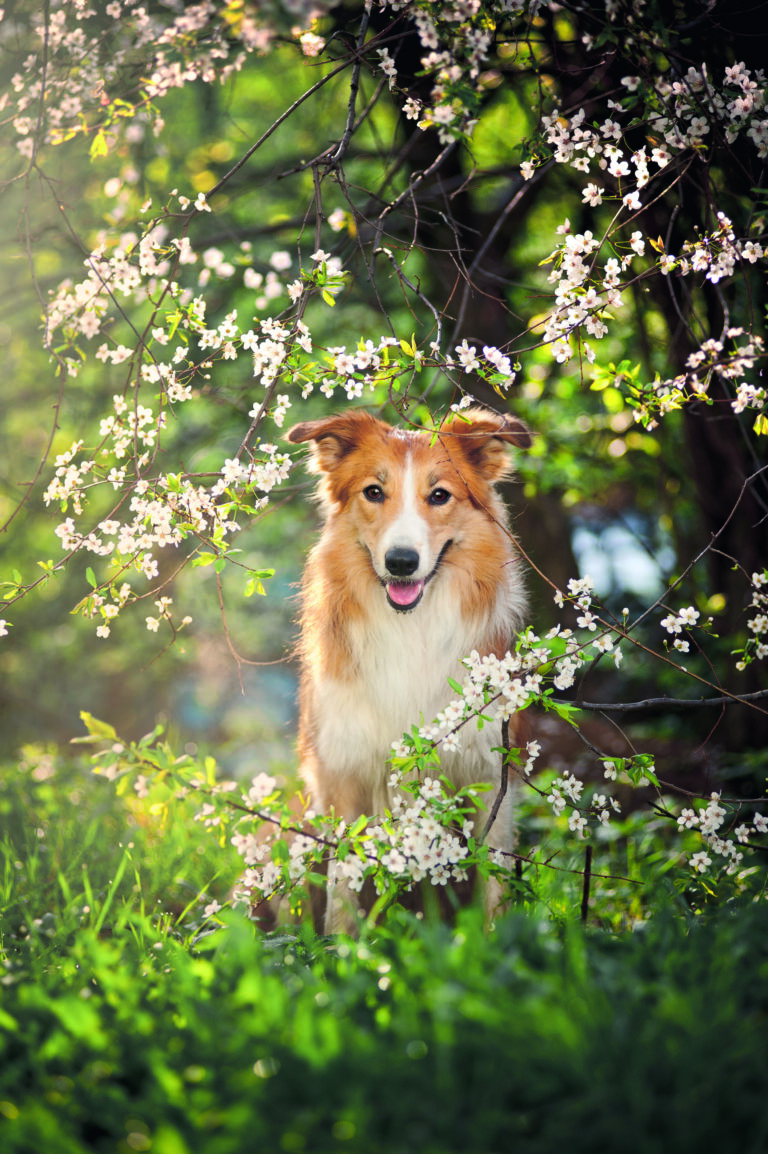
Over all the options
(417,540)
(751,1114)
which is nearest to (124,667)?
(417,540)

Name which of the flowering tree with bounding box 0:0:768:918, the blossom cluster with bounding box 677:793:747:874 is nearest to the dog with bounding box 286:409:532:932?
the flowering tree with bounding box 0:0:768:918

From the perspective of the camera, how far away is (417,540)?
325 cm

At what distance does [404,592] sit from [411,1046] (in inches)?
72.9

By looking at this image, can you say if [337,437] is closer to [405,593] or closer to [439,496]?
[439,496]

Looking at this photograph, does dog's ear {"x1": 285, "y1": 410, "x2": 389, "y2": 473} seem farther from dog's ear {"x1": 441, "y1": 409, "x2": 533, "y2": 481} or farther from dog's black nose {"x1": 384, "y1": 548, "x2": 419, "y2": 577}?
dog's black nose {"x1": 384, "y1": 548, "x2": 419, "y2": 577}

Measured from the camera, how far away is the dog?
337 centimetres

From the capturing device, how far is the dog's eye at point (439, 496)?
3449 mm

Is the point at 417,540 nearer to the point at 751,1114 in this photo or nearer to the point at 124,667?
the point at 751,1114

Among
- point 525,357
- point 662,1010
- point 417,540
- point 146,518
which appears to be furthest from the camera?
point 525,357

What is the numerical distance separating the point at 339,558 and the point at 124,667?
30.7 ft

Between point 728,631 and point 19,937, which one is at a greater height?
point 728,631

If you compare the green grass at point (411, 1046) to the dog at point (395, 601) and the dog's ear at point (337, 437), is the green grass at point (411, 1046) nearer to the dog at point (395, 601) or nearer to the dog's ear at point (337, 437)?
the dog at point (395, 601)

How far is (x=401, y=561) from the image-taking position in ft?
10.5

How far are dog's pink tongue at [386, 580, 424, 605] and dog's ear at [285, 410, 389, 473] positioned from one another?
0.72 m
